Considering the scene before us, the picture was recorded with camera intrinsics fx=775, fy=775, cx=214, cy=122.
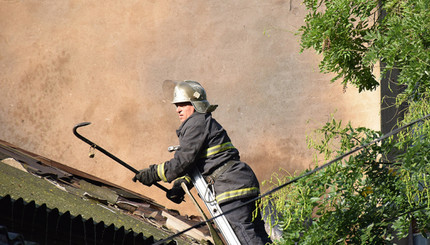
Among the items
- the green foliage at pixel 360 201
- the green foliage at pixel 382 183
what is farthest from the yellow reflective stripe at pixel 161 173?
the green foliage at pixel 360 201

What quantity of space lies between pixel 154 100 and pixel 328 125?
6.28m

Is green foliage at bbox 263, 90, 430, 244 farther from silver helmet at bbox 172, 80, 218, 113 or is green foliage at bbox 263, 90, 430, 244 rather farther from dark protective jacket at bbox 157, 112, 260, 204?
silver helmet at bbox 172, 80, 218, 113

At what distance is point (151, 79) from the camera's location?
11461 mm

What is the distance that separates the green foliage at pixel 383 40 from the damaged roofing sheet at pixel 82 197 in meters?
2.09

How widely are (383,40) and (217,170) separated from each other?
2.03 m

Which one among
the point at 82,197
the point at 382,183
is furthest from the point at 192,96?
the point at 382,183

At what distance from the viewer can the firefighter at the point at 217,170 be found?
657 centimetres

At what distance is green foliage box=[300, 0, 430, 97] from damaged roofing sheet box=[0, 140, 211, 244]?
209cm

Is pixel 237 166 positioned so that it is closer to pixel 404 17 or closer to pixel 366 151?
pixel 366 151

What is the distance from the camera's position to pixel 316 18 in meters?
5.80

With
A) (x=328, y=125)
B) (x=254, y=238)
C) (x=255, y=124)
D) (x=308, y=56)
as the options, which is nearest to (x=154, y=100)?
(x=255, y=124)

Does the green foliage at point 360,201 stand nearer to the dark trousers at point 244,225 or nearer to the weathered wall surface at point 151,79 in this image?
the dark trousers at point 244,225

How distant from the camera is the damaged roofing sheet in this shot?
20.7ft

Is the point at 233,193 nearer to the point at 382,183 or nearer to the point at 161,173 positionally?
the point at 161,173
